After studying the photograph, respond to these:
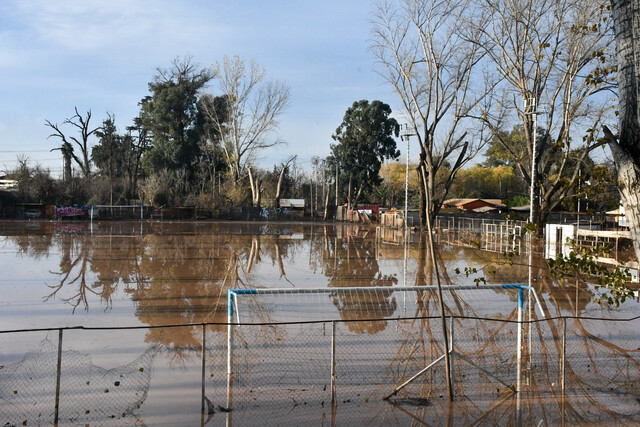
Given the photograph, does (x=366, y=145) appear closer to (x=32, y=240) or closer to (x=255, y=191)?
(x=255, y=191)

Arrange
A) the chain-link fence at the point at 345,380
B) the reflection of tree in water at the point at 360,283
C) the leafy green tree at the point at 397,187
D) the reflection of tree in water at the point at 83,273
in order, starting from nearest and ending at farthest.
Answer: the chain-link fence at the point at 345,380, the reflection of tree in water at the point at 360,283, the reflection of tree in water at the point at 83,273, the leafy green tree at the point at 397,187

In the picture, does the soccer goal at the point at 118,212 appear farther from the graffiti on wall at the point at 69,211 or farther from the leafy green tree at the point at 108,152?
the leafy green tree at the point at 108,152

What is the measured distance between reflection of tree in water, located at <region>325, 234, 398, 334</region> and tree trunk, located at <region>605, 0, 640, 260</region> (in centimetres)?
371

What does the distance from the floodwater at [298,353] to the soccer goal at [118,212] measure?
35.0 metres

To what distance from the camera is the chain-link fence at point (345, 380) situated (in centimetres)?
688

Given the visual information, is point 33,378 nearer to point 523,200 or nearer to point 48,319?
point 48,319

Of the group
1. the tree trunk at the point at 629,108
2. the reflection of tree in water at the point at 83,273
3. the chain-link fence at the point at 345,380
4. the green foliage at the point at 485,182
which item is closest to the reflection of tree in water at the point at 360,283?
the chain-link fence at the point at 345,380

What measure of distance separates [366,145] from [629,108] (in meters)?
56.0

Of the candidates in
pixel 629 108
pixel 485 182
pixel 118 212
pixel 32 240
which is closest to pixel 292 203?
pixel 118 212

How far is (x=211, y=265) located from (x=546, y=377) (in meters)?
14.4

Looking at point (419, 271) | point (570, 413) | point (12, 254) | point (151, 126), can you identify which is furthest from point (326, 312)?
point (151, 126)

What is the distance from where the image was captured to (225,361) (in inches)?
350

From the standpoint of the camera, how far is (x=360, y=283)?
1733 centimetres

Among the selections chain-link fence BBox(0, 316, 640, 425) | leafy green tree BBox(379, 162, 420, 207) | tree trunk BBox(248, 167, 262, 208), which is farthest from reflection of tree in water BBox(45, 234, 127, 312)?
leafy green tree BBox(379, 162, 420, 207)
